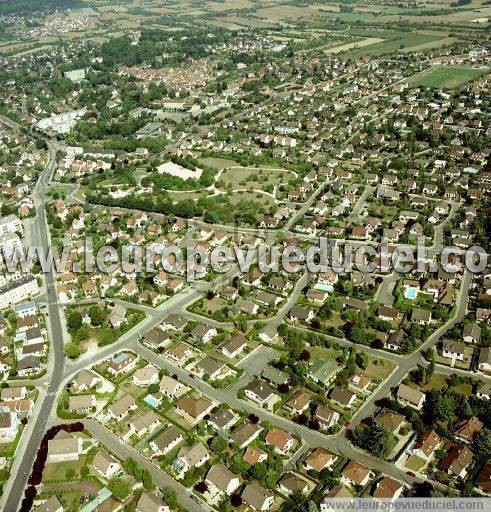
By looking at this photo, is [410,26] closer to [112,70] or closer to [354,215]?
[112,70]

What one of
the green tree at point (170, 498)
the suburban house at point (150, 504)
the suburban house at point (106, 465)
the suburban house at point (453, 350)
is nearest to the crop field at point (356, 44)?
the suburban house at point (453, 350)

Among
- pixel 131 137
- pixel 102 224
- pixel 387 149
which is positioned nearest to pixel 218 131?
pixel 131 137

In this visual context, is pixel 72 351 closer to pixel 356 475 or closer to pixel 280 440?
pixel 280 440

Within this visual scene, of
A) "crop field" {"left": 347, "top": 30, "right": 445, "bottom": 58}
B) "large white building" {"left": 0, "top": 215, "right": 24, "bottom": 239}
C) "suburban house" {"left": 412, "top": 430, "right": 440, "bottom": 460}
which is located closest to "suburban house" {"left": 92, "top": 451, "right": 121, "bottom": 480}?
"suburban house" {"left": 412, "top": 430, "right": 440, "bottom": 460}

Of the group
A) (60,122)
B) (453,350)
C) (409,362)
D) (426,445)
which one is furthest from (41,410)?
(60,122)

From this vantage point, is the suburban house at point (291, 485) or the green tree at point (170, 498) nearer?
the green tree at point (170, 498)

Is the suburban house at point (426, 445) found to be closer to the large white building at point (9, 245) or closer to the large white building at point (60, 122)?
the large white building at point (9, 245)
